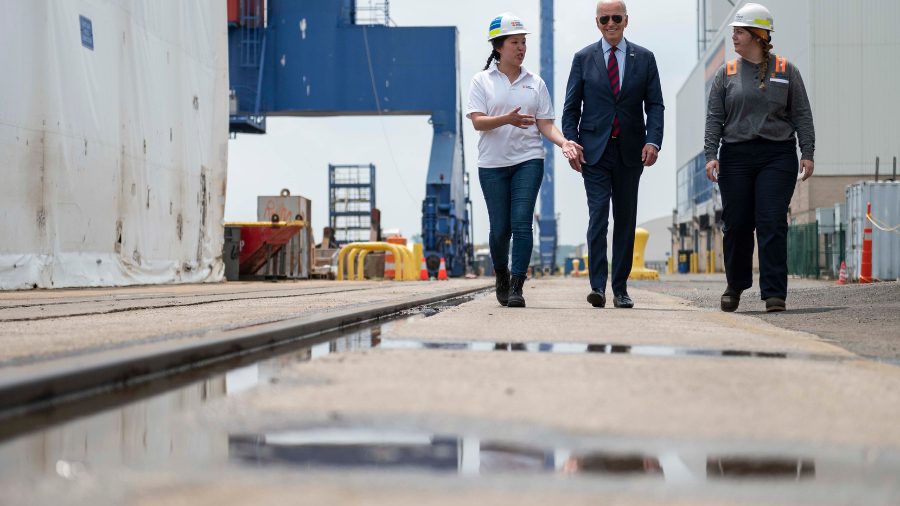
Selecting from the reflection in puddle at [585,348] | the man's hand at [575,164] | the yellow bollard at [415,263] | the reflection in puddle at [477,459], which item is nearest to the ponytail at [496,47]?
the man's hand at [575,164]

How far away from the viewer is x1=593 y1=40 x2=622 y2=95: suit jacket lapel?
6492 mm

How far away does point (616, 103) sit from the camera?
6.49 metres

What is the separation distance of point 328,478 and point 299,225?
64.7 feet

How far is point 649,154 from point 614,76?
22.1 inches

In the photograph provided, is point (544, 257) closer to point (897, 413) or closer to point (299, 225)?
point (299, 225)

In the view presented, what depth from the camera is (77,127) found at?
12023 millimetres

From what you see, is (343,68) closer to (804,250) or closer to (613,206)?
(804,250)

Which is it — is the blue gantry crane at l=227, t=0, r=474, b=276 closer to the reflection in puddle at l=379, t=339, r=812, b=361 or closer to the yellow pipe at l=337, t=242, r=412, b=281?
the yellow pipe at l=337, t=242, r=412, b=281

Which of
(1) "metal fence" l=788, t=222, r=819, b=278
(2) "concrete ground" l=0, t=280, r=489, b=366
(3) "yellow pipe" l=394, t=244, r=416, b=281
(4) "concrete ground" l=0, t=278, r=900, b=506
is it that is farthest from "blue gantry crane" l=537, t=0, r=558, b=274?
(4) "concrete ground" l=0, t=278, r=900, b=506

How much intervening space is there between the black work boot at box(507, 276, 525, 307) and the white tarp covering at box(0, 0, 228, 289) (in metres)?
6.60

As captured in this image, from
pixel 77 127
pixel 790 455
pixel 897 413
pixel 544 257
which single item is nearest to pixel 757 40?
pixel 897 413

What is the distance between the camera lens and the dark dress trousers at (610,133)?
650cm

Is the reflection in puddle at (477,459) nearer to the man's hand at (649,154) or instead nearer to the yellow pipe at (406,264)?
the man's hand at (649,154)

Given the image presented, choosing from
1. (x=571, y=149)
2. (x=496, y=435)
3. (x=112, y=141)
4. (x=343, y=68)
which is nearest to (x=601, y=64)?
(x=571, y=149)
